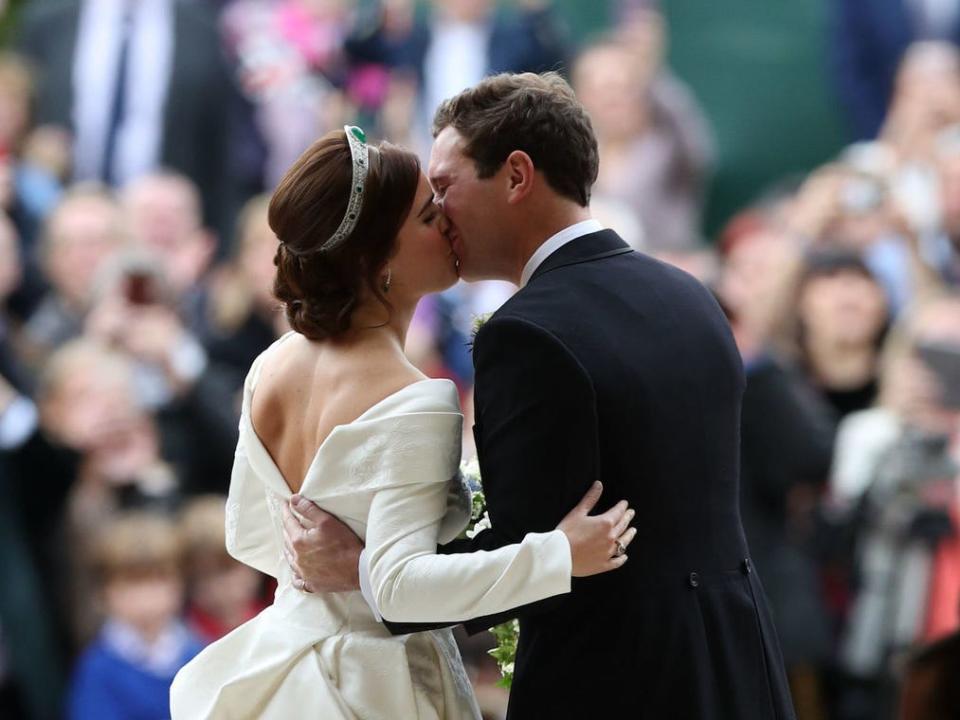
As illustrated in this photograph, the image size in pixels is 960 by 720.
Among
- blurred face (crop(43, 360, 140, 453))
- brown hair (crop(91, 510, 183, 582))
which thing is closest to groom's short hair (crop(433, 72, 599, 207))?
brown hair (crop(91, 510, 183, 582))

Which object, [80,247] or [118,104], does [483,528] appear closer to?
[80,247]

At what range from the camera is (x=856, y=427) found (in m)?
6.66

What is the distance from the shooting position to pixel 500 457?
318cm

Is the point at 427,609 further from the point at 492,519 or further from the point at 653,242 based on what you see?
the point at 653,242

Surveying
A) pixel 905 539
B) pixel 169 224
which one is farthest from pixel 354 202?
pixel 169 224

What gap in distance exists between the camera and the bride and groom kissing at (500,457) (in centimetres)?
317

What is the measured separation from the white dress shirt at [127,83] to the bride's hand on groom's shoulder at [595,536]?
234 inches

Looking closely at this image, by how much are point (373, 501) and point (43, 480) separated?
A: 10.7 ft

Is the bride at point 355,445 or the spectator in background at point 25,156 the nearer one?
the bride at point 355,445

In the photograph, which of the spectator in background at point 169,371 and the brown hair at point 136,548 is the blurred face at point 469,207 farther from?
the spectator in background at point 169,371

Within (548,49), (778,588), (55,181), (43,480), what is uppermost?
(548,49)

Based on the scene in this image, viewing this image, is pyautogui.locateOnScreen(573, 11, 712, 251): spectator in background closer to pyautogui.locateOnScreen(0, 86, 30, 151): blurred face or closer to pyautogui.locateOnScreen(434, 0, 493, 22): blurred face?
pyautogui.locateOnScreen(434, 0, 493, 22): blurred face

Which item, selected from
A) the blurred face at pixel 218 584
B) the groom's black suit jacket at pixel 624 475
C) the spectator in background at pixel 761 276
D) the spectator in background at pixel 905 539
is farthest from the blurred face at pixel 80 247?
the groom's black suit jacket at pixel 624 475

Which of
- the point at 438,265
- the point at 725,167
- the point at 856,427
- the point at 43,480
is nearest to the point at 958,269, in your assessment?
the point at 856,427
